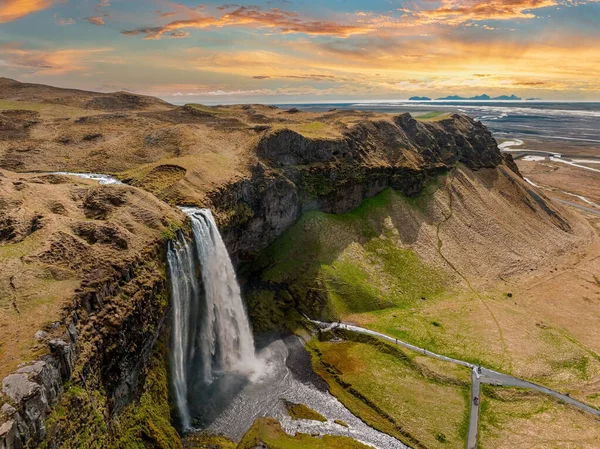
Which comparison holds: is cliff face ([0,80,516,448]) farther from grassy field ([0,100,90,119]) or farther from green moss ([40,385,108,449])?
grassy field ([0,100,90,119])

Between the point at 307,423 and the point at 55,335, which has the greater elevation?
the point at 55,335

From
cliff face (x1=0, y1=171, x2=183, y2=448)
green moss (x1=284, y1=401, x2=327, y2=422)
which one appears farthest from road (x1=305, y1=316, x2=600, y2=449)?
cliff face (x1=0, y1=171, x2=183, y2=448)

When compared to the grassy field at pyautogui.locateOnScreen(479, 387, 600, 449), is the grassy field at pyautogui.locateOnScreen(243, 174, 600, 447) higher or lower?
higher

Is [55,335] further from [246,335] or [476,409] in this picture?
[476,409]

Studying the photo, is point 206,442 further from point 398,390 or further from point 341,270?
point 341,270

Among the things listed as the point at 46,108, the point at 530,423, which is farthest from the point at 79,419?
the point at 46,108

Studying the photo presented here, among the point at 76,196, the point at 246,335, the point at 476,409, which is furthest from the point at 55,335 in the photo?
the point at 476,409
